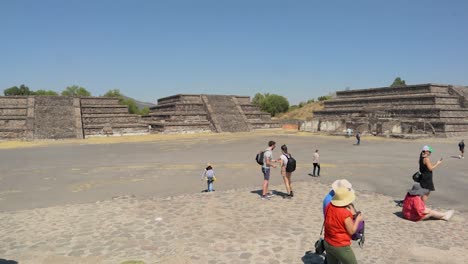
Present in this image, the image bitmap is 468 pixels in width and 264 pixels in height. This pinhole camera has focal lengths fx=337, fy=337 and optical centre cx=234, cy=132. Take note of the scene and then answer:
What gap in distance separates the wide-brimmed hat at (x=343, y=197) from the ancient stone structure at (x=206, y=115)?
113 ft

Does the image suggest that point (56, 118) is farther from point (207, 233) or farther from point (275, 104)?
point (275, 104)

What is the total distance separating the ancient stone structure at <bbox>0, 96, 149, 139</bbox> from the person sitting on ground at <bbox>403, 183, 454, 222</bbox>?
31.7 metres

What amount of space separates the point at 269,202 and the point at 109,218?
3839 mm

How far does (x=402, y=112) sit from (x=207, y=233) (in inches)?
1261

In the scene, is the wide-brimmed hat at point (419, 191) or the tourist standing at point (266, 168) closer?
the wide-brimmed hat at point (419, 191)

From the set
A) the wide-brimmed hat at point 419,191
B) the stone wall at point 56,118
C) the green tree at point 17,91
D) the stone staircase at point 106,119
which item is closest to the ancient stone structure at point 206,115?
the stone staircase at point 106,119

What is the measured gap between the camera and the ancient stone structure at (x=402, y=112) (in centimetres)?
2956

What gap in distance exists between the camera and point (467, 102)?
112ft

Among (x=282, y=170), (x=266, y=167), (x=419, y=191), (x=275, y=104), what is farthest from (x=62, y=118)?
(x=275, y=104)

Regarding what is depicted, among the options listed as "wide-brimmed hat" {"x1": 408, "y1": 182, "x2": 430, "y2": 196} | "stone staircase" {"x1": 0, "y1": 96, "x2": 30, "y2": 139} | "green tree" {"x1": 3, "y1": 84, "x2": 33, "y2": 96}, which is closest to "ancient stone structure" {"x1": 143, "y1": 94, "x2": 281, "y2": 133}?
"stone staircase" {"x1": 0, "y1": 96, "x2": 30, "y2": 139}

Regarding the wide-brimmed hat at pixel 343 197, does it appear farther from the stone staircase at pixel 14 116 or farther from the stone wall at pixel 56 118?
the stone staircase at pixel 14 116

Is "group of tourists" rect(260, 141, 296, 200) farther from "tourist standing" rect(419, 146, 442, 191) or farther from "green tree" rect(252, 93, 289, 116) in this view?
"green tree" rect(252, 93, 289, 116)

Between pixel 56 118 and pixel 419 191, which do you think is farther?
pixel 56 118

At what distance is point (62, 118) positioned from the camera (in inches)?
1419
